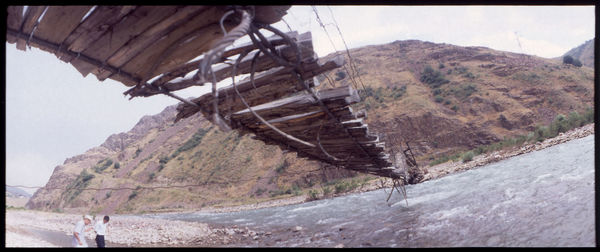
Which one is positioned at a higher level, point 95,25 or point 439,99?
point 439,99

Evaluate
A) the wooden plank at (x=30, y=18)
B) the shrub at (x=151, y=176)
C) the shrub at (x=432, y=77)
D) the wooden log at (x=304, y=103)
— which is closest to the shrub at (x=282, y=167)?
the shrub at (x=432, y=77)

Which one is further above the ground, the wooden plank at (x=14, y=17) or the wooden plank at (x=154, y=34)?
the wooden plank at (x=14, y=17)

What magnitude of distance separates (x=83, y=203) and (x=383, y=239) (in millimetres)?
55767

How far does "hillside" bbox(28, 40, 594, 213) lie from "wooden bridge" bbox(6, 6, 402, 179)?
70.2 ft

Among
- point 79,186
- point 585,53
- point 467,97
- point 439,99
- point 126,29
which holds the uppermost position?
point 585,53

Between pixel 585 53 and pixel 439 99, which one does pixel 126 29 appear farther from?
pixel 585 53

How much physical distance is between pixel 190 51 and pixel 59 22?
70 centimetres

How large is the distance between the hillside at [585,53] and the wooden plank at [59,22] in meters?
76.5

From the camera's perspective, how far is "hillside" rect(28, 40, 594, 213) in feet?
113

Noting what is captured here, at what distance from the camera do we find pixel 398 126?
1439 inches

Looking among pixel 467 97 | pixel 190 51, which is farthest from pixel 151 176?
pixel 190 51

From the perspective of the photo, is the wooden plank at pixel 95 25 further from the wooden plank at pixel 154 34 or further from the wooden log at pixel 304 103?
the wooden log at pixel 304 103

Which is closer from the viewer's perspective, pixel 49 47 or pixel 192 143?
pixel 49 47

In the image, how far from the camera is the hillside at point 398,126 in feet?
113
